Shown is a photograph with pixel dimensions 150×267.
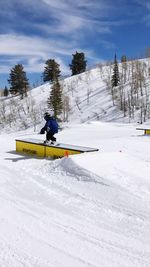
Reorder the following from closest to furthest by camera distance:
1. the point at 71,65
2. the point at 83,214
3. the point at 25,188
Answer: the point at 83,214, the point at 25,188, the point at 71,65

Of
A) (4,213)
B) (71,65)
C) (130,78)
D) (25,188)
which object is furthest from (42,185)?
(71,65)

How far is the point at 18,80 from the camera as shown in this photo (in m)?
88.3

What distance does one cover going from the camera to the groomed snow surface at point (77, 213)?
4594 millimetres

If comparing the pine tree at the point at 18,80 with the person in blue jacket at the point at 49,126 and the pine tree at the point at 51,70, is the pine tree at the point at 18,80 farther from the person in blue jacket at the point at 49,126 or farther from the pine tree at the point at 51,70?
the person in blue jacket at the point at 49,126

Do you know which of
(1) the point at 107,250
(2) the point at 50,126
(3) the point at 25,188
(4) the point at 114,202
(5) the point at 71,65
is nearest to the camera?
(1) the point at 107,250

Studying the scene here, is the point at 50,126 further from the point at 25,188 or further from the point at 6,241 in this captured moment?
the point at 6,241

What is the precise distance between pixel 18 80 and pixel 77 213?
85.0 metres

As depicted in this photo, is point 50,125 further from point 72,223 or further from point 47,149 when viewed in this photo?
point 72,223

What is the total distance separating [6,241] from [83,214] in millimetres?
1746

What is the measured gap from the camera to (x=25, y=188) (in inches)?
326

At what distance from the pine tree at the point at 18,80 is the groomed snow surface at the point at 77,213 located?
78707mm

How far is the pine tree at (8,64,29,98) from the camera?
86562mm

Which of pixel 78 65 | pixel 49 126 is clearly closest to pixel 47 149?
pixel 49 126

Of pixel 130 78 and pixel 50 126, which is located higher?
pixel 130 78
